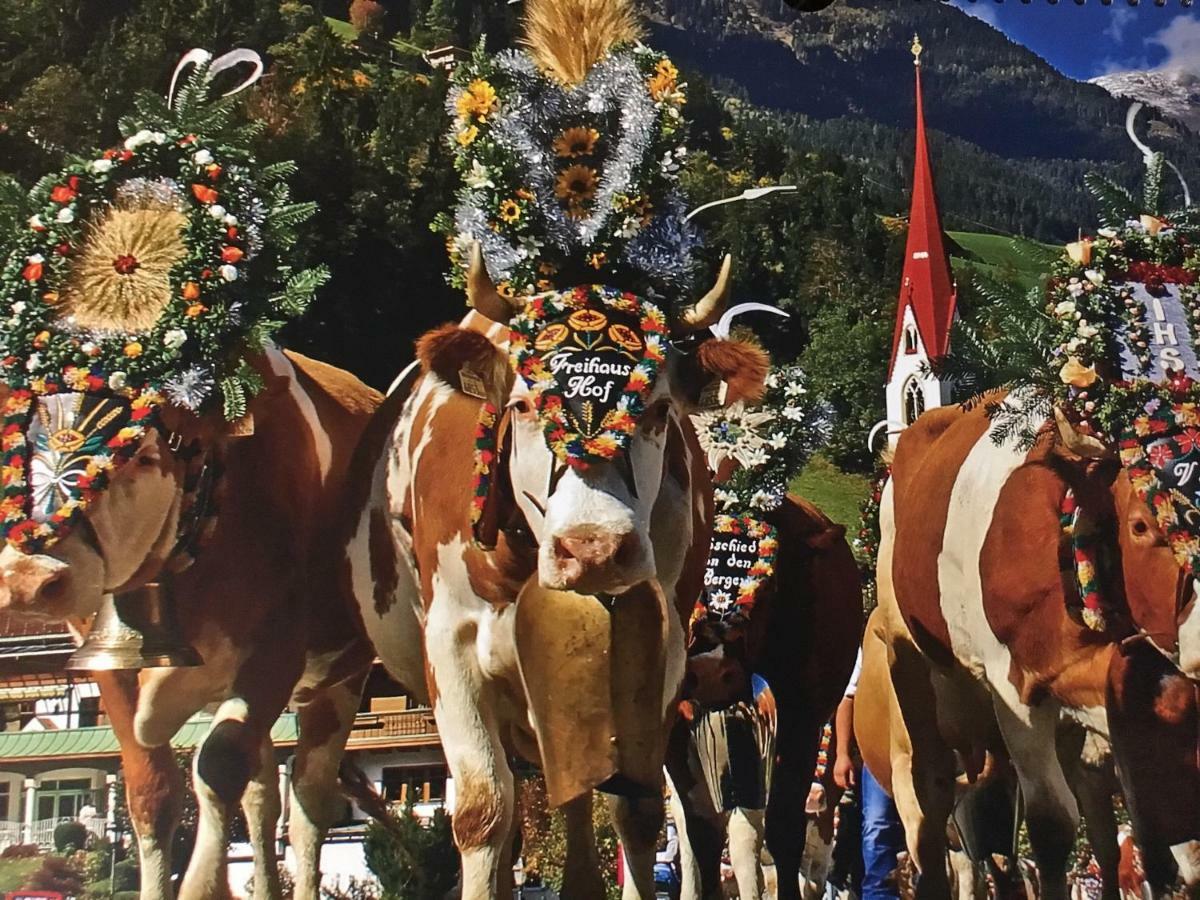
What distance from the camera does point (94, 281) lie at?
546cm

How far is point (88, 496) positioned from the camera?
516 centimetres

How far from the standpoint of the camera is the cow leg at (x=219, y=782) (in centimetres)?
548

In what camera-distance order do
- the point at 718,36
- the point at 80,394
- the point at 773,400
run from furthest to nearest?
the point at 718,36 → the point at 773,400 → the point at 80,394

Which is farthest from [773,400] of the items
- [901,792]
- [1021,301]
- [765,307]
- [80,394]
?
[80,394]

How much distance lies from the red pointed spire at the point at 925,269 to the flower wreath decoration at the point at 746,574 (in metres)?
0.91

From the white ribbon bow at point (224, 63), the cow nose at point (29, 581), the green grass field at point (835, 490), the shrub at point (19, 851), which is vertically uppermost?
the white ribbon bow at point (224, 63)

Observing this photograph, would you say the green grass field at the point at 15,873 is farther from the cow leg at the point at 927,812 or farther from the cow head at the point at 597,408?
the cow leg at the point at 927,812

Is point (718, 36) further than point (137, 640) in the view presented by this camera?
Yes

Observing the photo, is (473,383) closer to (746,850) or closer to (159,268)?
(159,268)

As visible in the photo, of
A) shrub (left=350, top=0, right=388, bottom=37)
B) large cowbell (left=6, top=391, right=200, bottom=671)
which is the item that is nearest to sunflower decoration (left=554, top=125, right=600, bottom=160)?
large cowbell (left=6, top=391, right=200, bottom=671)

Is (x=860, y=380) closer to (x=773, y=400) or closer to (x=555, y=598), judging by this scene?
(x=773, y=400)

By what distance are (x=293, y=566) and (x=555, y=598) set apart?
1286 mm

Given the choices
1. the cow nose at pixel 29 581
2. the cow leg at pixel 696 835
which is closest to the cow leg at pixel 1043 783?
the cow leg at pixel 696 835

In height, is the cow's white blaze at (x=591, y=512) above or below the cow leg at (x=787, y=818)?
above
